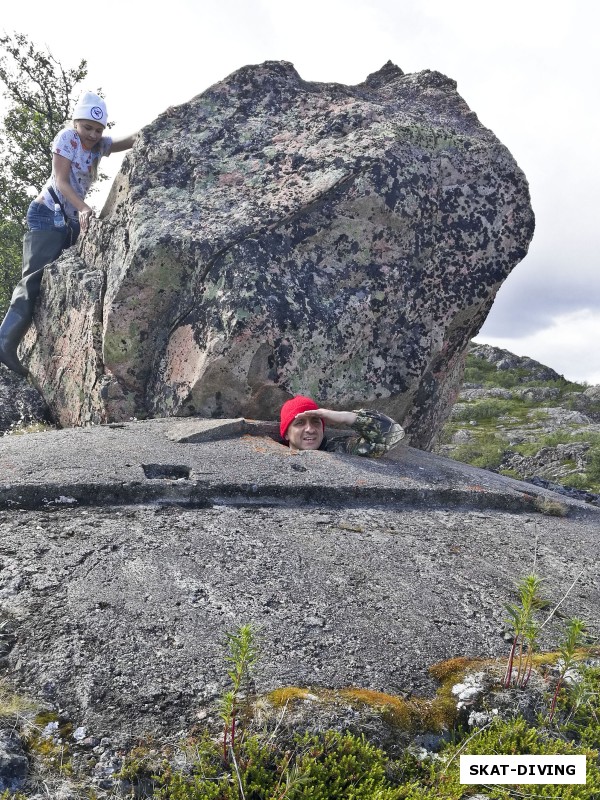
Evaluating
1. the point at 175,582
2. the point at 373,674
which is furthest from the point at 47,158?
the point at 373,674

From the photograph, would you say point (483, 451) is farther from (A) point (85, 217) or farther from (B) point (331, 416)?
(A) point (85, 217)

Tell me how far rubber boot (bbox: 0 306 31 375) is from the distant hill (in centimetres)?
704

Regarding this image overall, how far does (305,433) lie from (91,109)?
6706mm

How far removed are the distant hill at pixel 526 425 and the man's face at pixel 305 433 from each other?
4.80 metres

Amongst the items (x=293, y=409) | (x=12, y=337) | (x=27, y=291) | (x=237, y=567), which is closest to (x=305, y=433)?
(x=293, y=409)

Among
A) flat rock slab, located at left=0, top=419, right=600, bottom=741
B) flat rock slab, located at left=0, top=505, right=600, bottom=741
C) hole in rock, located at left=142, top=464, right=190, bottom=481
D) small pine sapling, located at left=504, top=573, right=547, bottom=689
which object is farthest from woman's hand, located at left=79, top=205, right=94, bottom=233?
small pine sapling, located at left=504, top=573, right=547, bottom=689

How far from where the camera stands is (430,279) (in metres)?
A: 8.66

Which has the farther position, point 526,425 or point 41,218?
point 526,425

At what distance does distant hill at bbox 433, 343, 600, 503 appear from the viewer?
17344 mm

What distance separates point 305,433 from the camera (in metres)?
7.03

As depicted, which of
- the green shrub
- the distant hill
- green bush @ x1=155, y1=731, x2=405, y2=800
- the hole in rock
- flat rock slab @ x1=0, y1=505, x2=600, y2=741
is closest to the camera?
green bush @ x1=155, y1=731, x2=405, y2=800

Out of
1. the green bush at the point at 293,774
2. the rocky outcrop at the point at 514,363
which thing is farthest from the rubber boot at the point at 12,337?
the rocky outcrop at the point at 514,363

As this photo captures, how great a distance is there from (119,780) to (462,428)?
2235 centimetres

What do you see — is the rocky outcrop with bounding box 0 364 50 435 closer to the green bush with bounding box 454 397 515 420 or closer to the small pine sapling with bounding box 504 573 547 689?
the small pine sapling with bounding box 504 573 547 689
